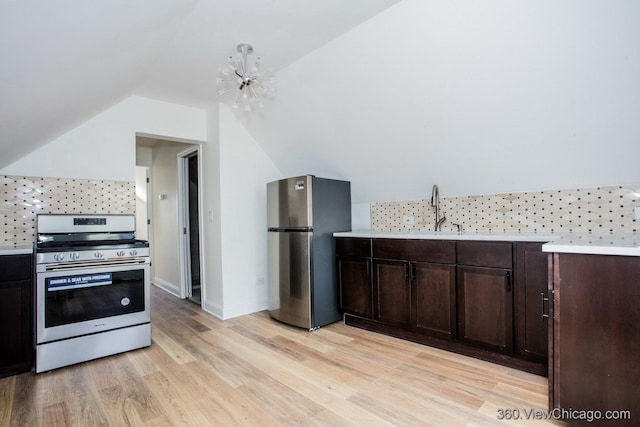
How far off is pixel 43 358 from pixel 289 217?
87.6 inches

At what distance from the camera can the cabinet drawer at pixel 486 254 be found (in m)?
2.31

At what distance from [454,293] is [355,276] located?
100cm

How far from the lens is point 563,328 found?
1.62 metres

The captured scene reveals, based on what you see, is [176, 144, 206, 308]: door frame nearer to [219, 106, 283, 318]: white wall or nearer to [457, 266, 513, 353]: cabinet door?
[219, 106, 283, 318]: white wall

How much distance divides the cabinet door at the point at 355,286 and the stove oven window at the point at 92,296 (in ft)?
6.16

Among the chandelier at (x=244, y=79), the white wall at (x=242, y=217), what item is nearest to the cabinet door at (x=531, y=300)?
the chandelier at (x=244, y=79)

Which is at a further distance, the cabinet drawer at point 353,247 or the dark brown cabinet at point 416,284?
the cabinet drawer at point 353,247

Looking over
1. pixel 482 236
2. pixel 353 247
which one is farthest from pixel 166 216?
pixel 482 236

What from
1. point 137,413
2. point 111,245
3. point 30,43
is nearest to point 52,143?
point 111,245

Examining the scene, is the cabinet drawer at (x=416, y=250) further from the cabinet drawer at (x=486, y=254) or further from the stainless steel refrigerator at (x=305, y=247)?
the stainless steel refrigerator at (x=305, y=247)

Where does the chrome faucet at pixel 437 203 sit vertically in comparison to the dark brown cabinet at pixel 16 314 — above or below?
above

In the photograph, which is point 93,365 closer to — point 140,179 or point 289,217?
point 289,217

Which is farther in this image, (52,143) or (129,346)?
(52,143)

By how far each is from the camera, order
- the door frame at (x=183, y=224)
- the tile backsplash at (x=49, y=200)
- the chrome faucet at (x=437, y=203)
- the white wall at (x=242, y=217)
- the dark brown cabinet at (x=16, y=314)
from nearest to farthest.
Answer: the dark brown cabinet at (x=16, y=314)
the tile backsplash at (x=49, y=200)
the chrome faucet at (x=437, y=203)
the white wall at (x=242, y=217)
the door frame at (x=183, y=224)
